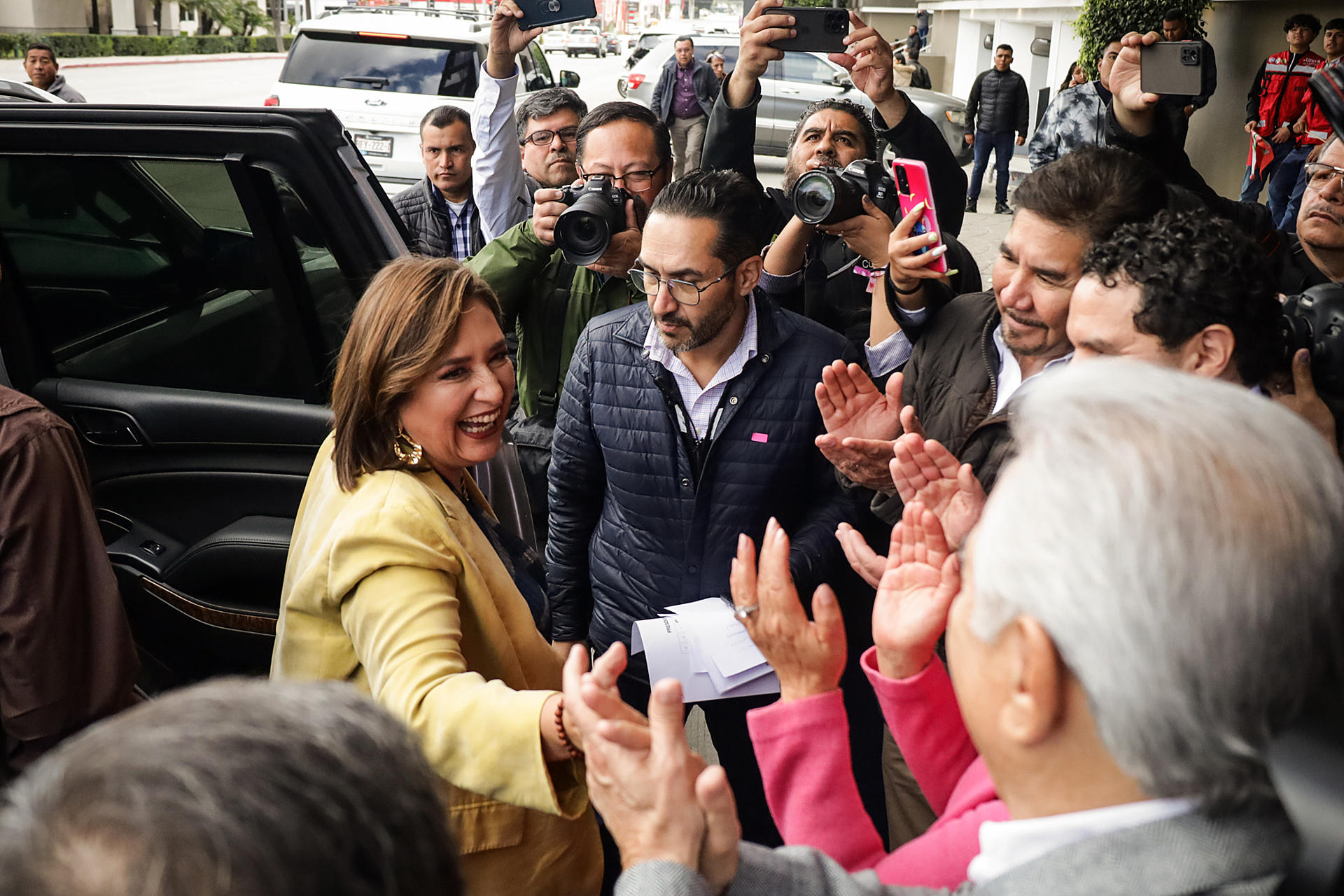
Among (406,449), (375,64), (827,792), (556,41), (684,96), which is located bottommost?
(827,792)

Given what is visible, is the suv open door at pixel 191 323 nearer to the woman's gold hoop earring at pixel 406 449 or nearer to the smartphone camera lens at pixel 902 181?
the woman's gold hoop earring at pixel 406 449

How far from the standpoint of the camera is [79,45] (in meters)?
32.4

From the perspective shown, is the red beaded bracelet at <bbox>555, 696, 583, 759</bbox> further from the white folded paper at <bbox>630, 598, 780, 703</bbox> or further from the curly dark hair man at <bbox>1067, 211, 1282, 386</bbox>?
the curly dark hair man at <bbox>1067, 211, 1282, 386</bbox>

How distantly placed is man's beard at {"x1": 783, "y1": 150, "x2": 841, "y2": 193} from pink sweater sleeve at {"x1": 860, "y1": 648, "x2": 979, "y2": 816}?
79.7 inches

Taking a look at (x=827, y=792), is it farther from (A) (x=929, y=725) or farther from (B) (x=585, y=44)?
(B) (x=585, y=44)

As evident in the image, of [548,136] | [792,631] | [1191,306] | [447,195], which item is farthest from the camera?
[447,195]

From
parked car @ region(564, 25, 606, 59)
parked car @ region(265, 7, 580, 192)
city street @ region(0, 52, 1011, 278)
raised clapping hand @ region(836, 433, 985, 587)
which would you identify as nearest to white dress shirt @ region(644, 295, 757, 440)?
raised clapping hand @ region(836, 433, 985, 587)

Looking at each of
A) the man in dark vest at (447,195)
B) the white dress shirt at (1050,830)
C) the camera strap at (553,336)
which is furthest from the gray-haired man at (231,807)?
the man in dark vest at (447,195)

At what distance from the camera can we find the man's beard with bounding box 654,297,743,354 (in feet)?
7.61

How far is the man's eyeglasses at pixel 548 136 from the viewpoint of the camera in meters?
3.87

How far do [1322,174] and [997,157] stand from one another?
32.4ft

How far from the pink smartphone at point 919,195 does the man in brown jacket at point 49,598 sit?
183cm

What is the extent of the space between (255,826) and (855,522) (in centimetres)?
183

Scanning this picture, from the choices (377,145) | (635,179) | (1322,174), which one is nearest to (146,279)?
(635,179)
